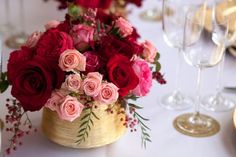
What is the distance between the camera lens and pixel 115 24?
3.24 ft

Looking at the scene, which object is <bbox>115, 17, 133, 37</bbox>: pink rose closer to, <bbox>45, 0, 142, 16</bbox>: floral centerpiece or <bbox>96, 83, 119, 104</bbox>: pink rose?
<bbox>96, 83, 119, 104</bbox>: pink rose

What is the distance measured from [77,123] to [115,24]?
0.73 ft

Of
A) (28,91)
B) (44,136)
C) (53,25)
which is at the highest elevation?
(53,25)

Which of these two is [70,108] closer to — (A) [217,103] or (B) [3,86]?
(B) [3,86]

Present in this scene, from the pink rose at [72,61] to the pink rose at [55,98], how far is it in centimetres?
5

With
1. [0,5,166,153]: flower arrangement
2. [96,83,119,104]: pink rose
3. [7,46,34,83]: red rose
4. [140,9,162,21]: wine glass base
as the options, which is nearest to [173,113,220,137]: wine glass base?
[0,5,166,153]: flower arrangement

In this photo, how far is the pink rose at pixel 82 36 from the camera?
3.08 feet

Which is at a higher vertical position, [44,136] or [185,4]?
[185,4]

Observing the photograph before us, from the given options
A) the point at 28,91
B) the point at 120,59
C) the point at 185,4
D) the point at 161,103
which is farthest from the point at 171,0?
the point at 28,91

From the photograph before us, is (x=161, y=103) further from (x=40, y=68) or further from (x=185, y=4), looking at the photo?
(x=40, y=68)

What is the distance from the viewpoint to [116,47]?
36.9 inches

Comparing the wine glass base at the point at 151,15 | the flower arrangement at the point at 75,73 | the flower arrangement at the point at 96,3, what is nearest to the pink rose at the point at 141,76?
the flower arrangement at the point at 75,73

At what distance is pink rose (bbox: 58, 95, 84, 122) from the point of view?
34.1 inches

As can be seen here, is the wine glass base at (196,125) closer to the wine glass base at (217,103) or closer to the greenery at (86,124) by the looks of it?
the wine glass base at (217,103)
